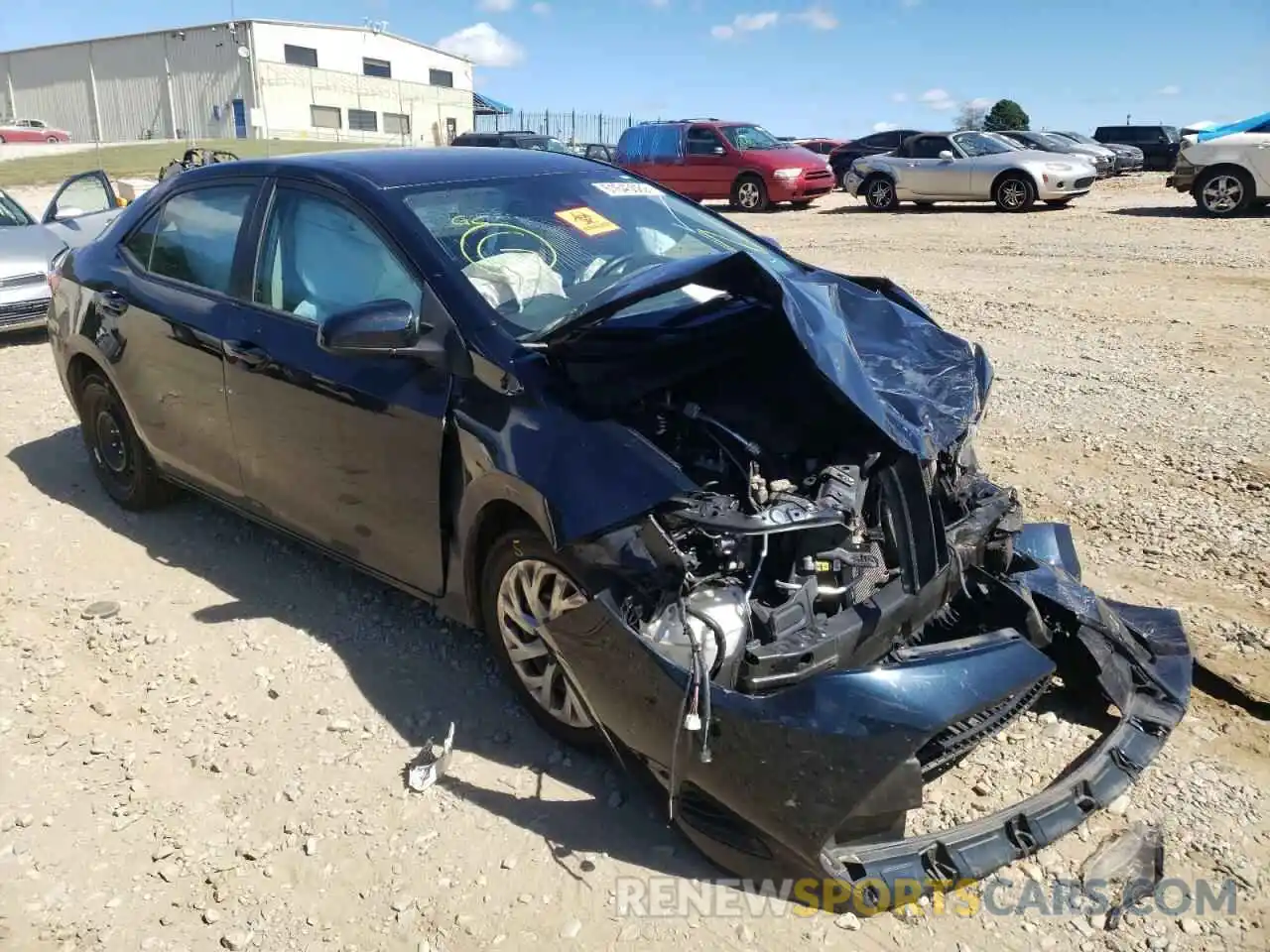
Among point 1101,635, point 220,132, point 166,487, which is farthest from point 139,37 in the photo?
point 1101,635

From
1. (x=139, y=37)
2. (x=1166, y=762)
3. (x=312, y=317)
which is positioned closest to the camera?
(x=1166, y=762)

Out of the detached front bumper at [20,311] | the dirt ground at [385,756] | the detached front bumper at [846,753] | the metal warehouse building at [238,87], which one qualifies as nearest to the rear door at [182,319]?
the dirt ground at [385,756]

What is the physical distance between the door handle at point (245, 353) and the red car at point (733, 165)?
16583 millimetres

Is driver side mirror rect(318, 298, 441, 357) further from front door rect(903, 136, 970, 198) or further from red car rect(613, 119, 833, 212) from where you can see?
front door rect(903, 136, 970, 198)

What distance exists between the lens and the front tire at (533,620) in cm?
299

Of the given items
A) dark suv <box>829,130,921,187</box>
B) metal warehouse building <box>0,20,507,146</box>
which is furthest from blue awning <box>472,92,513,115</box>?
dark suv <box>829,130,921,187</box>

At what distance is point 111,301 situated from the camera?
191 inches

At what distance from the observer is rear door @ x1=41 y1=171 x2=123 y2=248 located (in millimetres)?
10172

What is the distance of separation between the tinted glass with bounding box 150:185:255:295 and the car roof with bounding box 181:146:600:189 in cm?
12

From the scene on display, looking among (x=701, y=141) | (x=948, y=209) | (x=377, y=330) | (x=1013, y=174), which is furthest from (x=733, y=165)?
(x=377, y=330)

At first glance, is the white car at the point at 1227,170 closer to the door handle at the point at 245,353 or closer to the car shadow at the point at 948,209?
the car shadow at the point at 948,209

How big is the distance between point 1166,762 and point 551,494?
6.59 feet

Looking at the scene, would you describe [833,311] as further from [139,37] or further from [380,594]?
[139,37]

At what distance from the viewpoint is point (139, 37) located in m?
56.0
